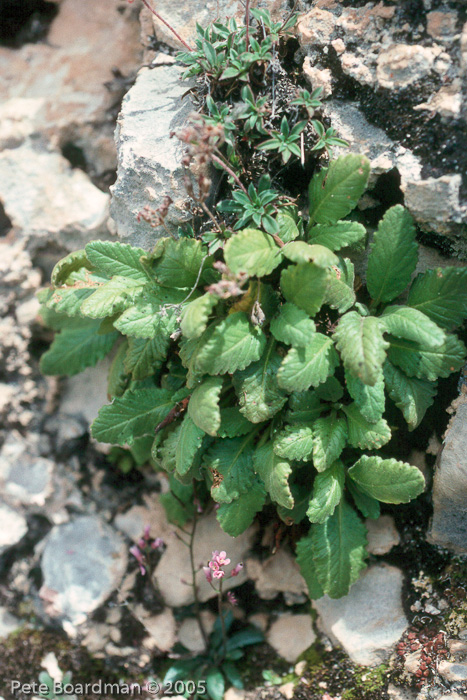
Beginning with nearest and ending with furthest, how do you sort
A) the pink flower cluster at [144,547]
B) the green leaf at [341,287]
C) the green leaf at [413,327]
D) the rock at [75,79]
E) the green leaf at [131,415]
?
the green leaf at [413,327]
the green leaf at [341,287]
the green leaf at [131,415]
the pink flower cluster at [144,547]
the rock at [75,79]

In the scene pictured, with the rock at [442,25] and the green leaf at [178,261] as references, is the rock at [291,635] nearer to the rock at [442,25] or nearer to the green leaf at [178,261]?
the green leaf at [178,261]

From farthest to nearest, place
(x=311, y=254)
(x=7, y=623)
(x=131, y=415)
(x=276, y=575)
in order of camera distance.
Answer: (x=7, y=623) < (x=276, y=575) < (x=131, y=415) < (x=311, y=254)

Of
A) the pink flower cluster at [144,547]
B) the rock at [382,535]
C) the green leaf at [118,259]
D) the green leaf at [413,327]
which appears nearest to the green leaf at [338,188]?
the green leaf at [413,327]

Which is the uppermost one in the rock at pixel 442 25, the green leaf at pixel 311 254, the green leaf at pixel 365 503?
the rock at pixel 442 25

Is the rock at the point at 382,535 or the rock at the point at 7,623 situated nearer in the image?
the rock at the point at 382,535

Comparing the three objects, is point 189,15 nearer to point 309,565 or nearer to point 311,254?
point 311,254

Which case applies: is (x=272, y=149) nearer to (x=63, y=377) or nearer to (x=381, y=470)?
(x=381, y=470)

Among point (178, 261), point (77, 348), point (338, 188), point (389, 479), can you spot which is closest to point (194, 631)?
point (389, 479)
